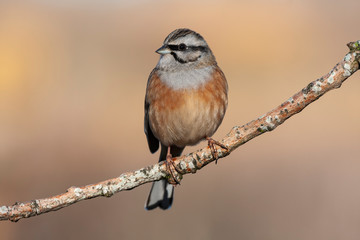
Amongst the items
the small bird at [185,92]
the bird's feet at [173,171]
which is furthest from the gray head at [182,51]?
the bird's feet at [173,171]

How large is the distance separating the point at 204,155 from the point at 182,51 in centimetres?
144

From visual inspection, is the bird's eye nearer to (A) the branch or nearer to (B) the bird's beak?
(B) the bird's beak

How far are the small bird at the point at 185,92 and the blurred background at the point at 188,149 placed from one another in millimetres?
2430

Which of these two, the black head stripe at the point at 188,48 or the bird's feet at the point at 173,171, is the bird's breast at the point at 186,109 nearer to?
the black head stripe at the point at 188,48

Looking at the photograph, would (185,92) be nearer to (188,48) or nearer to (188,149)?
(188,48)

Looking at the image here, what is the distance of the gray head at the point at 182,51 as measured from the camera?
5.23 meters

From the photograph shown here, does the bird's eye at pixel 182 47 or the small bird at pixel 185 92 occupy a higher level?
the bird's eye at pixel 182 47

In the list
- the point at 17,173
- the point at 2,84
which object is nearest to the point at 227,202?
the point at 17,173

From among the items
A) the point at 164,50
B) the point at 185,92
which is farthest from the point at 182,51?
the point at 185,92

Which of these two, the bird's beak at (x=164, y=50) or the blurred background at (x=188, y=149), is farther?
the blurred background at (x=188, y=149)

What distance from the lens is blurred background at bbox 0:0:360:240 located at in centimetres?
784

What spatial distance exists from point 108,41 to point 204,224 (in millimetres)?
7392

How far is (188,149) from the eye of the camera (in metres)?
9.45

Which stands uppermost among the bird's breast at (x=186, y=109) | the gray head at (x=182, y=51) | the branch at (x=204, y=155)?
the gray head at (x=182, y=51)
